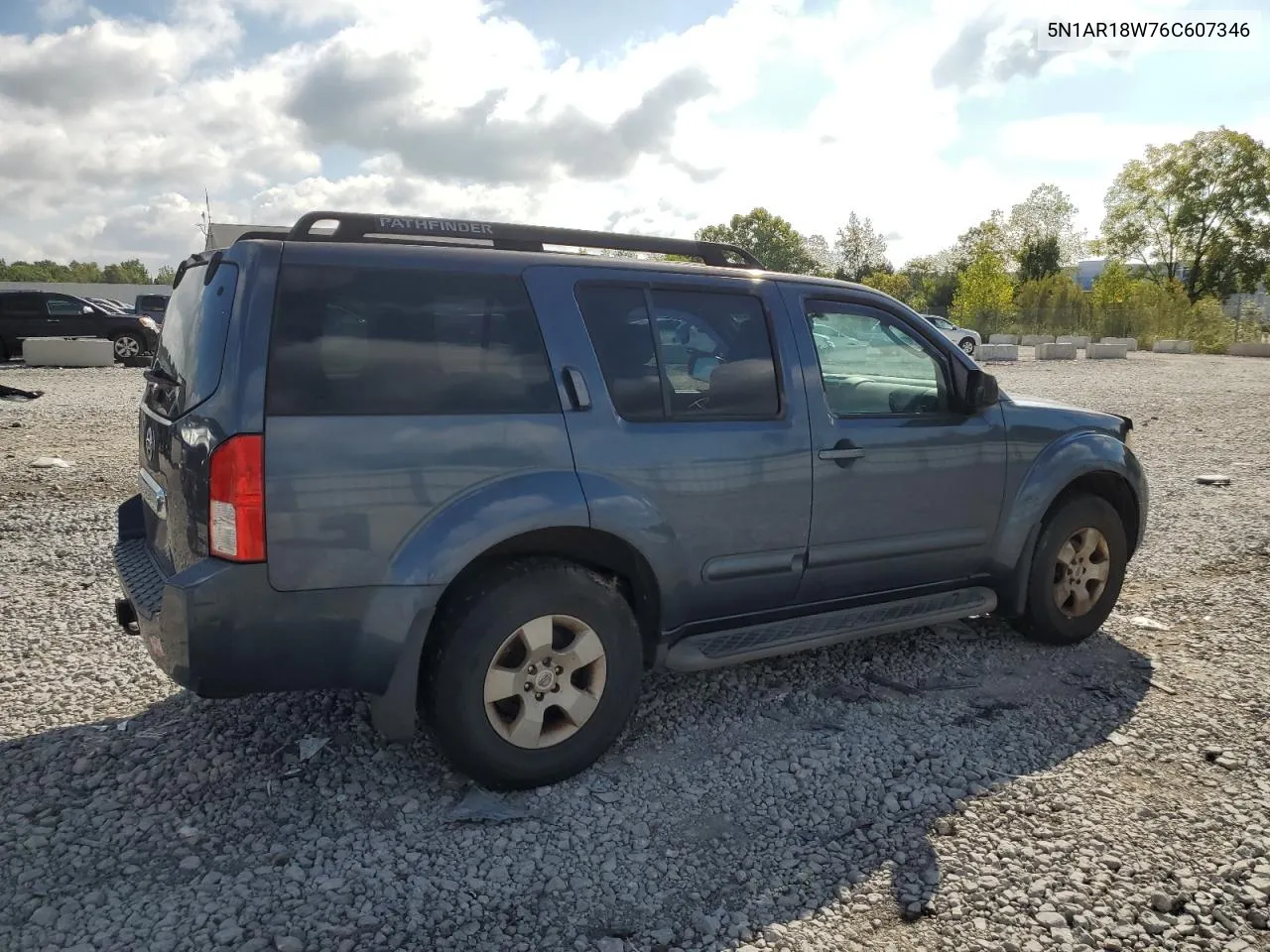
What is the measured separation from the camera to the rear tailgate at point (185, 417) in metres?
2.88

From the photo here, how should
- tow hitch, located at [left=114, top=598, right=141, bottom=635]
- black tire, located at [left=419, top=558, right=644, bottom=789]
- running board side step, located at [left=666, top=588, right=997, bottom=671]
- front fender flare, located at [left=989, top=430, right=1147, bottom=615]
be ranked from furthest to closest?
front fender flare, located at [left=989, top=430, right=1147, bottom=615]
running board side step, located at [left=666, top=588, right=997, bottom=671]
tow hitch, located at [left=114, top=598, right=141, bottom=635]
black tire, located at [left=419, top=558, right=644, bottom=789]

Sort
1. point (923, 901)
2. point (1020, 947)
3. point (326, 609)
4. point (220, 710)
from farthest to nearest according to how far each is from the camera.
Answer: point (220, 710) → point (326, 609) → point (923, 901) → point (1020, 947)

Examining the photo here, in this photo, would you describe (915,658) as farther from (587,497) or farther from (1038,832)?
(587,497)

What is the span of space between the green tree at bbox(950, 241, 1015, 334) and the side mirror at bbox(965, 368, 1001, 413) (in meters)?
53.6

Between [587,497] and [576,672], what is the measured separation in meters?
0.63

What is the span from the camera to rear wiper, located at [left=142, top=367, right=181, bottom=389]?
327 cm

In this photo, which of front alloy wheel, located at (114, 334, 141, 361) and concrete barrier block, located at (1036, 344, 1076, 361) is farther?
concrete barrier block, located at (1036, 344, 1076, 361)

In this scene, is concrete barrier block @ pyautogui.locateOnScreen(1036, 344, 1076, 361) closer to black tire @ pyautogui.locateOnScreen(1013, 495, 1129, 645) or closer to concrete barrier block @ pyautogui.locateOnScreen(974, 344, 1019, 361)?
concrete barrier block @ pyautogui.locateOnScreen(974, 344, 1019, 361)

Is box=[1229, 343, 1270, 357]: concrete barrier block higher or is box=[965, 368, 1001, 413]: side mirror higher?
box=[1229, 343, 1270, 357]: concrete barrier block

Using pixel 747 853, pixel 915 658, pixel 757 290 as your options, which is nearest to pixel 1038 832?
pixel 747 853

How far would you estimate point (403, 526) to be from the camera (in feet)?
9.68

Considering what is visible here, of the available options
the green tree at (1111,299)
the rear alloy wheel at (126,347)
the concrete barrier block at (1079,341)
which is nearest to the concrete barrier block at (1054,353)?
the concrete barrier block at (1079,341)

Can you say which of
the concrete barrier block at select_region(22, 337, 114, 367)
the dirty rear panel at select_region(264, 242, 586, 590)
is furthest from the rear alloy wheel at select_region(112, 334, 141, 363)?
the dirty rear panel at select_region(264, 242, 586, 590)

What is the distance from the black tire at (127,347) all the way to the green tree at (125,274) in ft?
311
